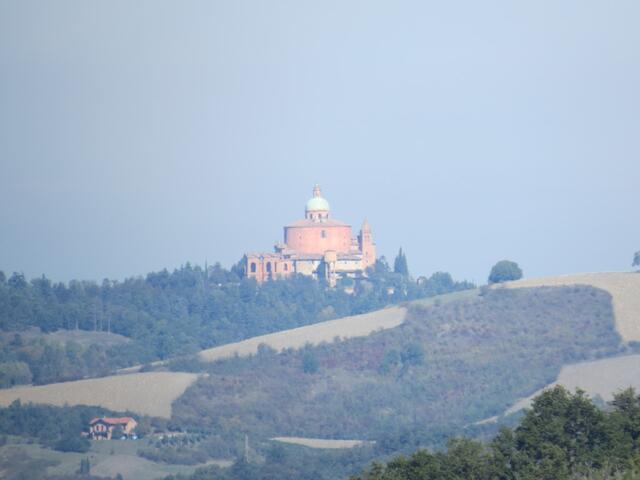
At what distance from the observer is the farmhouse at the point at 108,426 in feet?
336

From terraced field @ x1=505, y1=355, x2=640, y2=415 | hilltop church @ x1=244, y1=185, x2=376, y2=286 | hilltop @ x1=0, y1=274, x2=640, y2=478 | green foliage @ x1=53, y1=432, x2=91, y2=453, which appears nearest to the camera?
green foliage @ x1=53, y1=432, x2=91, y2=453

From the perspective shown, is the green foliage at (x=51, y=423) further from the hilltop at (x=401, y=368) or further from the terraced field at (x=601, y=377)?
the terraced field at (x=601, y=377)

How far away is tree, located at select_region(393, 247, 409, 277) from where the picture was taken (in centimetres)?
16000

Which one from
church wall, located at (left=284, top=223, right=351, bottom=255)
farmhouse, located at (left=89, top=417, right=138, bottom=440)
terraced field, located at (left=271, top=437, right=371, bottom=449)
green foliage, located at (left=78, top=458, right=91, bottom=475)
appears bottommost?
green foliage, located at (left=78, top=458, right=91, bottom=475)

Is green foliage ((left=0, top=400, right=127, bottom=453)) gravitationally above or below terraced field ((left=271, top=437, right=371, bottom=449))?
above

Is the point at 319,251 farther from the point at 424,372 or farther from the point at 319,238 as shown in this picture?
the point at 424,372

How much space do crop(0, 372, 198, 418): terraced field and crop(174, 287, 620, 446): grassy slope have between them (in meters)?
1.19

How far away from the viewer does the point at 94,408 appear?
108 metres

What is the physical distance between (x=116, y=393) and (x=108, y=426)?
9.08m

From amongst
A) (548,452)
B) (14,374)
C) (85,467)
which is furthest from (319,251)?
(548,452)

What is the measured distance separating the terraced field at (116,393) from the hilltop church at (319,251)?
37.4 m

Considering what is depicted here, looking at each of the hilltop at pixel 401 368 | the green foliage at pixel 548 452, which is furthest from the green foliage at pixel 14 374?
the green foliage at pixel 548 452

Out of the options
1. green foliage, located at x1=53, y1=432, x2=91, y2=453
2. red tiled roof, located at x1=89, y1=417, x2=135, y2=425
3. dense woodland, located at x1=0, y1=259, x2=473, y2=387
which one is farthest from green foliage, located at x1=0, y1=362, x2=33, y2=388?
green foliage, located at x1=53, y1=432, x2=91, y2=453

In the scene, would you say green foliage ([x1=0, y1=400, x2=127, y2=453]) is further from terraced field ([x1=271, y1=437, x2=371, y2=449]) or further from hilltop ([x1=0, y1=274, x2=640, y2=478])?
terraced field ([x1=271, y1=437, x2=371, y2=449])
